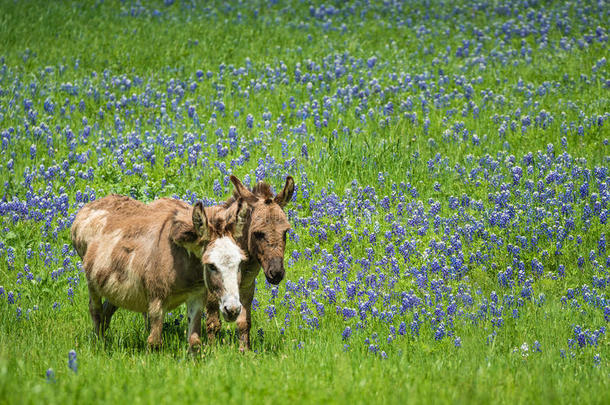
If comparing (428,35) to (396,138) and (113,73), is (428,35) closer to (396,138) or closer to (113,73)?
(396,138)

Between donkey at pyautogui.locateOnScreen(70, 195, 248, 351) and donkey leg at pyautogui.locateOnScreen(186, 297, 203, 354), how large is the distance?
0.01m

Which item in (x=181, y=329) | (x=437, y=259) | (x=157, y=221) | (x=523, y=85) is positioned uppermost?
(x=523, y=85)

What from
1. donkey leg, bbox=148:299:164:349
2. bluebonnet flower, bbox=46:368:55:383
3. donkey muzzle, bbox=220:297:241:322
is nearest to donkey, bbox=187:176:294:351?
donkey leg, bbox=148:299:164:349

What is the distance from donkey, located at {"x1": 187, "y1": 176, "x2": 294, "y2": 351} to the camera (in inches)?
326

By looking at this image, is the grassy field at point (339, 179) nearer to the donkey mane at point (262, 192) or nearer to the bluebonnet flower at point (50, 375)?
the bluebonnet flower at point (50, 375)

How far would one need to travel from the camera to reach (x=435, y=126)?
14.7 metres

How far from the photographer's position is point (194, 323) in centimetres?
852

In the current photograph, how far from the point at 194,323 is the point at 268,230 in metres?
1.28

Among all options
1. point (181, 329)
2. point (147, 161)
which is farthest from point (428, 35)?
point (181, 329)

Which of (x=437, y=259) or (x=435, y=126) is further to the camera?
(x=435, y=126)

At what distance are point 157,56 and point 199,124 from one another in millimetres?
3974

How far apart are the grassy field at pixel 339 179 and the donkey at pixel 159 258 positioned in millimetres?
516

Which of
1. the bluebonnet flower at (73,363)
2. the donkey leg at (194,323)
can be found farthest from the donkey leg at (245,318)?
the bluebonnet flower at (73,363)

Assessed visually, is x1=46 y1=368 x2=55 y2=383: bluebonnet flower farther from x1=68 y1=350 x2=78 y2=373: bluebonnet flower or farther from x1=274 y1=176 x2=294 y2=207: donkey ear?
x1=274 y1=176 x2=294 y2=207: donkey ear
